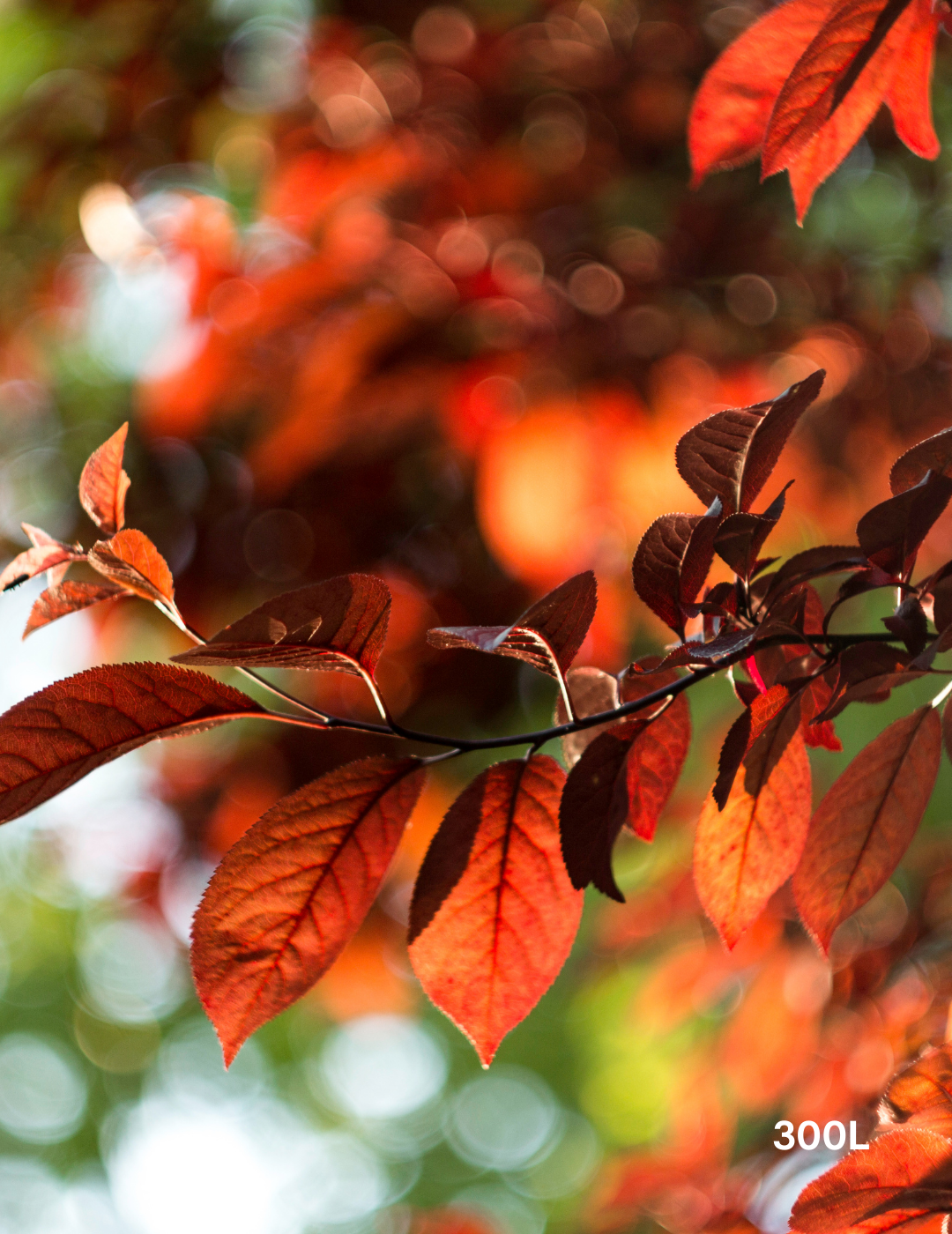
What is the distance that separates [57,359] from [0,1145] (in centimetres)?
590

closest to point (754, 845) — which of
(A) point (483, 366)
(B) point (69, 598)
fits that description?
(B) point (69, 598)

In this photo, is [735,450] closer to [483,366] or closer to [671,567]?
[671,567]

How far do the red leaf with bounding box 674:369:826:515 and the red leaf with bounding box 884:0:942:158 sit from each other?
22 centimetres

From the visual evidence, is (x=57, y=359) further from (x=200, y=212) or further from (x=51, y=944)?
(x=51, y=944)

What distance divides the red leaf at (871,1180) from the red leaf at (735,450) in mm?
227

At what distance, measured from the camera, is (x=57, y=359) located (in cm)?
340

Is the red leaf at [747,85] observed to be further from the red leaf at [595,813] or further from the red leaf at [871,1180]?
the red leaf at [871,1180]

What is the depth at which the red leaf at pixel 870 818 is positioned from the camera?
34 centimetres

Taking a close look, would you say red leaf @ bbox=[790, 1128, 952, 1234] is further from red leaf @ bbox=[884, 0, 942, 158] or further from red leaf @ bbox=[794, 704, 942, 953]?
red leaf @ bbox=[884, 0, 942, 158]

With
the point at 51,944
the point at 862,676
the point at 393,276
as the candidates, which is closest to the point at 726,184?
the point at 393,276

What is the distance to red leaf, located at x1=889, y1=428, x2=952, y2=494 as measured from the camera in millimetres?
313

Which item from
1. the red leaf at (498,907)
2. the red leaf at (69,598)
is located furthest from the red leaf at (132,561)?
the red leaf at (498,907)

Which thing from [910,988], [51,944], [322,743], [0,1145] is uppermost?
[910,988]

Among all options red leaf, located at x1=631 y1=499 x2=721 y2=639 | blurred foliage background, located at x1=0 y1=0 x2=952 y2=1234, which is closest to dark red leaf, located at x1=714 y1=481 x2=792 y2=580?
red leaf, located at x1=631 y1=499 x2=721 y2=639
